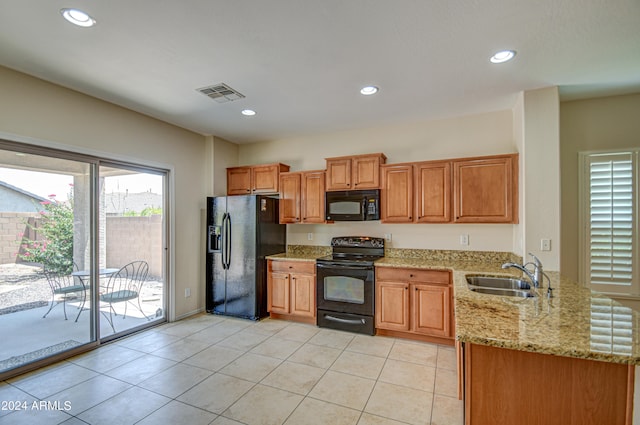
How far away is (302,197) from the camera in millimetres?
4320


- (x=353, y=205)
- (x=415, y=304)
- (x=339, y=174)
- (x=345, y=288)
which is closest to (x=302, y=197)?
(x=339, y=174)

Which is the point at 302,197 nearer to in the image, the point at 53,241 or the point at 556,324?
the point at 53,241

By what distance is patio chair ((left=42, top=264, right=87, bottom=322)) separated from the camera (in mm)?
2925

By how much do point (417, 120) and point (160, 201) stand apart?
12.2 ft

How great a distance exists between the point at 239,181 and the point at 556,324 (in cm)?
432

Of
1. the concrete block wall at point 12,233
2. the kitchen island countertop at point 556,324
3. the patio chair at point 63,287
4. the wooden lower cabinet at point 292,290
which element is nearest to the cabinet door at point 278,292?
the wooden lower cabinet at point 292,290

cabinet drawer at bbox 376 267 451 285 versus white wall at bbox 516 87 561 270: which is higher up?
white wall at bbox 516 87 561 270

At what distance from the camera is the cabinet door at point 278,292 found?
161 inches

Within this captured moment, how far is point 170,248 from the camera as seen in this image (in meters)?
4.05

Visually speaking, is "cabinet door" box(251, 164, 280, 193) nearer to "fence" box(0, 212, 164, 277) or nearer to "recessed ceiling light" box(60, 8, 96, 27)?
"fence" box(0, 212, 164, 277)

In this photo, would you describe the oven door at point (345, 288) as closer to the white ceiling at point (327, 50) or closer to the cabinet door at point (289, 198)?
the cabinet door at point (289, 198)

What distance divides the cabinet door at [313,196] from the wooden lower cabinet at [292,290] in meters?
0.68

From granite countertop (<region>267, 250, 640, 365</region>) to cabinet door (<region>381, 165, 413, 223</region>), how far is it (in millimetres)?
1415

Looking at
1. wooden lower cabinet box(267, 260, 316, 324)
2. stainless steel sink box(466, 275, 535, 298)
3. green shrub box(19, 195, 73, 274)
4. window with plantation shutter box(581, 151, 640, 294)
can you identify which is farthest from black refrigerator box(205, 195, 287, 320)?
window with plantation shutter box(581, 151, 640, 294)
